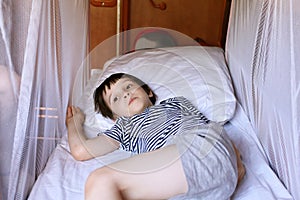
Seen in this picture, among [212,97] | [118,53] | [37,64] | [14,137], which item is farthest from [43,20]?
[118,53]

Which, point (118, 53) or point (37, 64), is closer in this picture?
point (37, 64)

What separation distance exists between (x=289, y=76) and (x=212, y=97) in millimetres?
538

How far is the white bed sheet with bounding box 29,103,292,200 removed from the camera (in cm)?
114

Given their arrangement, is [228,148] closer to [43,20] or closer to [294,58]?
[294,58]

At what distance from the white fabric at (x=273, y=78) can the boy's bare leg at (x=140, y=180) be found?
1.21ft

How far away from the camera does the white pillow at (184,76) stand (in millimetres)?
1586

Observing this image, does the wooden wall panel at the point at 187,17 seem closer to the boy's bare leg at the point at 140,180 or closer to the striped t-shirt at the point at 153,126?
the striped t-shirt at the point at 153,126

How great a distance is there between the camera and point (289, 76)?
110cm

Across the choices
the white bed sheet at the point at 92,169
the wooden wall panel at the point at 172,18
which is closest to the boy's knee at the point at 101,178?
the white bed sheet at the point at 92,169

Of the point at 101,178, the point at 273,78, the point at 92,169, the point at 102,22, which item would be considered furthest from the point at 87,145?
the point at 102,22

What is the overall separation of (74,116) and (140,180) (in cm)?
62

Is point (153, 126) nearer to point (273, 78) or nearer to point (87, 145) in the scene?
point (87, 145)

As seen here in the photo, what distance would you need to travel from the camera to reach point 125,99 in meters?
1.42

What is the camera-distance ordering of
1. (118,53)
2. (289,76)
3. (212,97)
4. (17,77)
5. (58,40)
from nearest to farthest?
(17,77) → (289,76) → (58,40) → (212,97) → (118,53)
